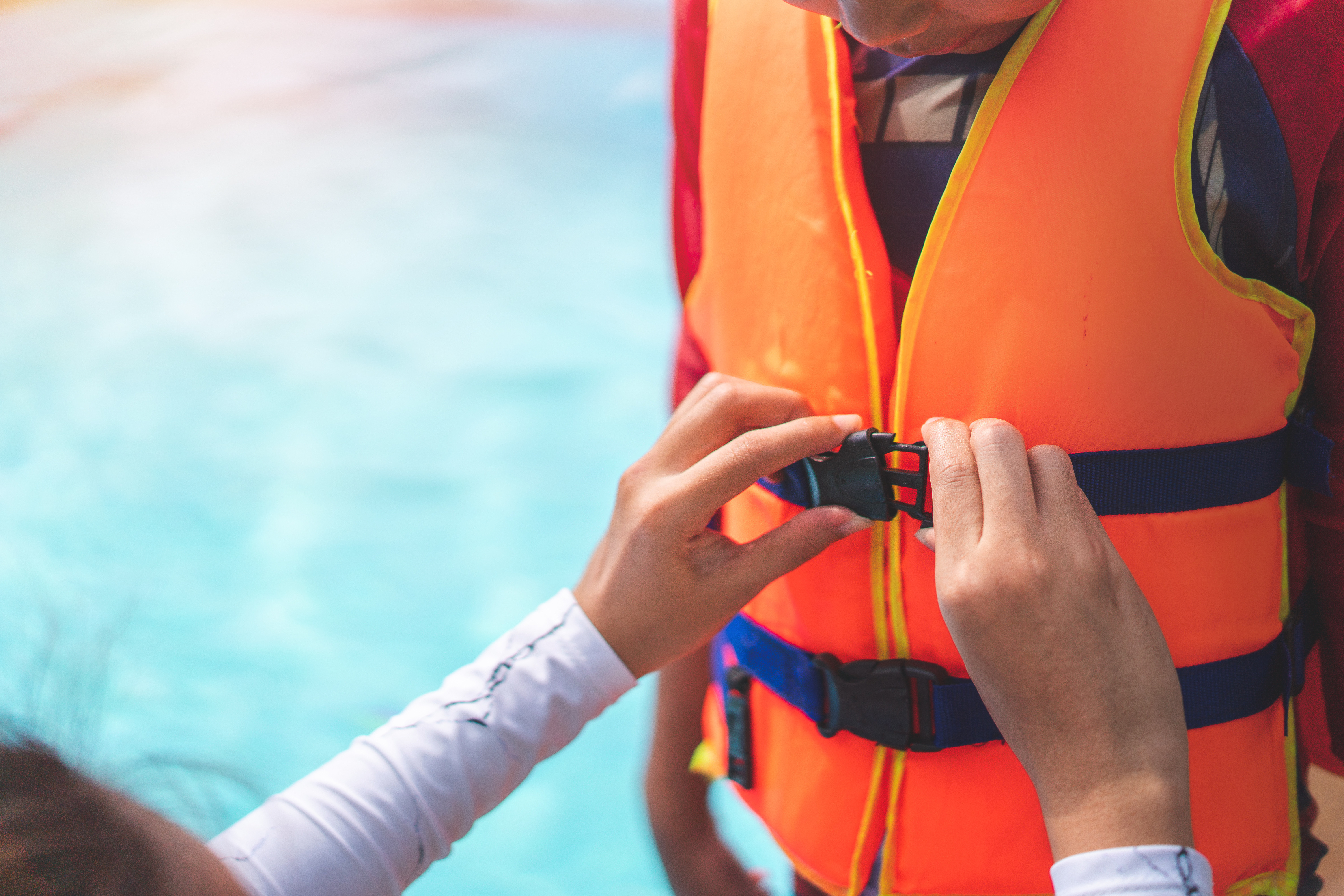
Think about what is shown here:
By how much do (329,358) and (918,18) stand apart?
2.30 m

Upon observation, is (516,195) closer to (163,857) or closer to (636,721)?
(636,721)

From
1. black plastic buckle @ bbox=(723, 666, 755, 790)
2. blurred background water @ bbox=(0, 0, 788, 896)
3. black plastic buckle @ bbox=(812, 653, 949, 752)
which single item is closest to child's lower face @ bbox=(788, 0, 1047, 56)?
black plastic buckle @ bbox=(812, 653, 949, 752)

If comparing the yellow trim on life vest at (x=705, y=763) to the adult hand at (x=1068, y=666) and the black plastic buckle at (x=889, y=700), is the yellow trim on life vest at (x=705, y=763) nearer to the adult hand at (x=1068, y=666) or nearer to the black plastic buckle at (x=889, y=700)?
the black plastic buckle at (x=889, y=700)

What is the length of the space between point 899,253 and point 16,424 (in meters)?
2.54

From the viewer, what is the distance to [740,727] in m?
0.89

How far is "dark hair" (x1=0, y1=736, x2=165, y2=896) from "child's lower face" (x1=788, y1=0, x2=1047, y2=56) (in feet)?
2.25

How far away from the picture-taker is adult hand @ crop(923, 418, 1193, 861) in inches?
21.0

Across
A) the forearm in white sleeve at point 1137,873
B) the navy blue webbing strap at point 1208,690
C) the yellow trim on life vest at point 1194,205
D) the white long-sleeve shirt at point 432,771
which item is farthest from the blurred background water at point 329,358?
the yellow trim on life vest at point 1194,205

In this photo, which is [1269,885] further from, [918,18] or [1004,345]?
[918,18]

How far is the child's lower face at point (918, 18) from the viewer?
584 millimetres

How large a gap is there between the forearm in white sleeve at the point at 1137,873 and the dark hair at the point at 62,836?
0.55 m

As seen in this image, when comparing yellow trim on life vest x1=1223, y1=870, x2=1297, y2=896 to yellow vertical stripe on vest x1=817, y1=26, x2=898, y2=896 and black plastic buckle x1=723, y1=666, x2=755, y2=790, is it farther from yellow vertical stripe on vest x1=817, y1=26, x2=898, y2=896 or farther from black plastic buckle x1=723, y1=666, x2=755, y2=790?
black plastic buckle x1=723, y1=666, x2=755, y2=790

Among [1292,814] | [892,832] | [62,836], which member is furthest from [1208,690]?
[62,836]

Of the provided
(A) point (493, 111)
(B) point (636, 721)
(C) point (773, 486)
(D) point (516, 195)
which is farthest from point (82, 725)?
(A) point (493, 111)
